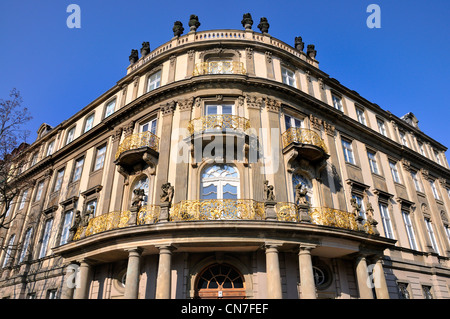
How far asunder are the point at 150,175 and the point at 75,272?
5822 millimetres

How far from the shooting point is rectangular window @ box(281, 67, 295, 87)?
19.3 m

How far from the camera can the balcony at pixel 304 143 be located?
15642 mm

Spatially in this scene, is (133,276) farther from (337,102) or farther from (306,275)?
(337,102)

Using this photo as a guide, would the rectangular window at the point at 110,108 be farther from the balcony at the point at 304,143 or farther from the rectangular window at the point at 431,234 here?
the rectangular window at the point at 431,234

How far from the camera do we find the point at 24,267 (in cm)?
2072

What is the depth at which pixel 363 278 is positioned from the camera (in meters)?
13.6

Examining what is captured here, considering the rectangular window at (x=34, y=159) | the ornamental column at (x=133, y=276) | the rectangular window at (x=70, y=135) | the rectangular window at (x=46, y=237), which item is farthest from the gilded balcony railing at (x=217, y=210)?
the rectangular window at (x=34, y=159)

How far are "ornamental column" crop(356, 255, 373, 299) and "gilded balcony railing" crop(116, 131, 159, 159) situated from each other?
11.1 meters

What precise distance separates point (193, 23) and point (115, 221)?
13347mm

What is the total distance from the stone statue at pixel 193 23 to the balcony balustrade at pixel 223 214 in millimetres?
12247

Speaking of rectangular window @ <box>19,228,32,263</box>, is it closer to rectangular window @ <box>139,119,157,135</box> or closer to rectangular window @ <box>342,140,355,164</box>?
rectangular window @ <box>139,119,157,135</box>

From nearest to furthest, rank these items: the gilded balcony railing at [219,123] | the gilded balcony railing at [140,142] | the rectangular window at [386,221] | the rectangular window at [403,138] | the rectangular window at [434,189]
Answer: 1. the gilded balcony railing at [219,123]
2. the gilded balcony railing at [140,142]
3. the rectangular window at [386,221]
4. the rectangular window at [434,189]
5. the rectangular window at [403,138]

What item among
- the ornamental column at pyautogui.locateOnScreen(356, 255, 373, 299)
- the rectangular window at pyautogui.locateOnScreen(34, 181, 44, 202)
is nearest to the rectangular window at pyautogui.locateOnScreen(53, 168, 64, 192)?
the rectangular window at pyautogui.locateOnScreen(34, 181, 44, 202)

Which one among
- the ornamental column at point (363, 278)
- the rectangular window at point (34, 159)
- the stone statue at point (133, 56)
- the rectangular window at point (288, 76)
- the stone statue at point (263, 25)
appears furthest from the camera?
the rectangular window at point (34, 159)
